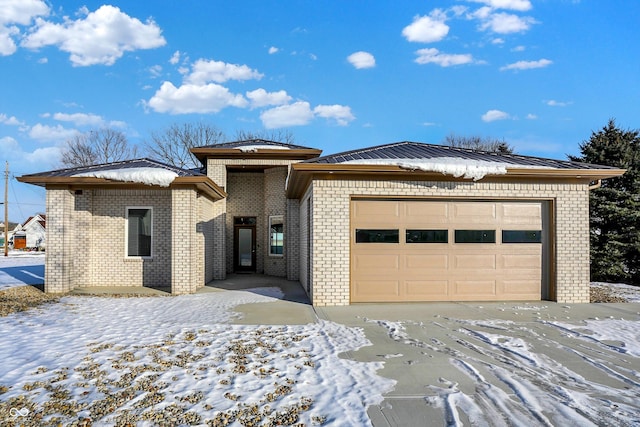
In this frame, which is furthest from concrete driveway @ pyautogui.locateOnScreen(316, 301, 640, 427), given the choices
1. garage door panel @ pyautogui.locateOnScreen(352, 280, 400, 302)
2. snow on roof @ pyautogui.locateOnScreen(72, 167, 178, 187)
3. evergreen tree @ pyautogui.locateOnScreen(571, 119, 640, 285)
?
evergreen tree @ pyautogui.locateOnScreen(571, 119, 640, 285)

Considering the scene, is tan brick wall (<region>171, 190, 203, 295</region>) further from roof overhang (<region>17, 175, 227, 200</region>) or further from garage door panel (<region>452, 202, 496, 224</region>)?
garage door panel (<region>452, 202, 496, 224</region>)

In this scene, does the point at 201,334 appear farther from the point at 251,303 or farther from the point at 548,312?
the point at 548,312

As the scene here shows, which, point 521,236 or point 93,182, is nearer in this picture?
point 521,236

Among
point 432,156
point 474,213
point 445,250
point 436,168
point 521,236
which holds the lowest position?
point 445,250

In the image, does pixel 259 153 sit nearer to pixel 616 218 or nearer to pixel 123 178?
pixel 123 178

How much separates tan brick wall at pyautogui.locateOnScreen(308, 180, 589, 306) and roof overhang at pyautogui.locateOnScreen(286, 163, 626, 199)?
0.46 feet

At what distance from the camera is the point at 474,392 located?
3.88m

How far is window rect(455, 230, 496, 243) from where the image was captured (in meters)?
8.80

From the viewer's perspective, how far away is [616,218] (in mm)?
14125

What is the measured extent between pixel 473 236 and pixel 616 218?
947 cm

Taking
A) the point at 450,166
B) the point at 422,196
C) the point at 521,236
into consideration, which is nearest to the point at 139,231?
the point at 422,196

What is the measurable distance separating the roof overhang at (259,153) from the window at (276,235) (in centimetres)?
242

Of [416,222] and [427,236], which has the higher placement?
[416,222]

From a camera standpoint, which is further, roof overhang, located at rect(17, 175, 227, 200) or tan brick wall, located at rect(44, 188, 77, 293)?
tan brick wall, located at rect(44, 188, 77, 293)
